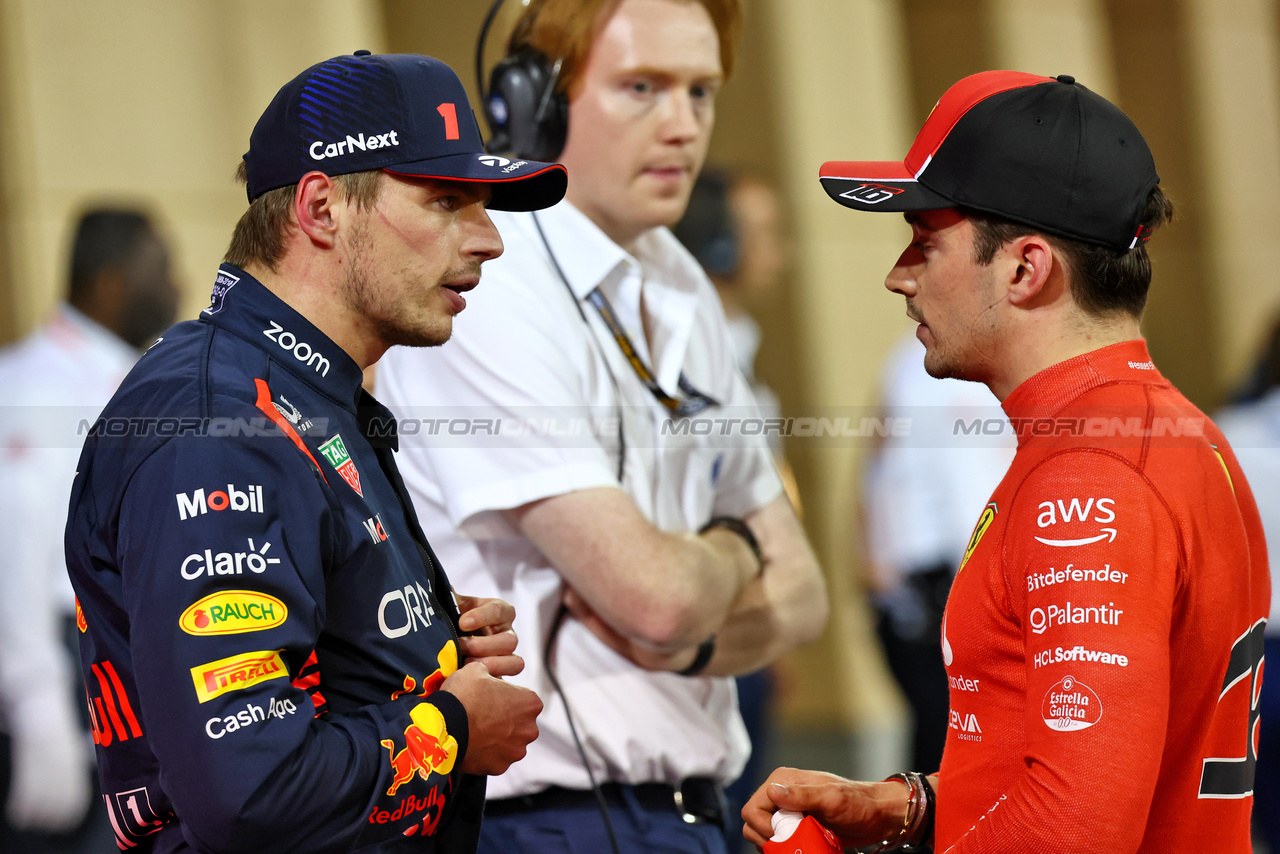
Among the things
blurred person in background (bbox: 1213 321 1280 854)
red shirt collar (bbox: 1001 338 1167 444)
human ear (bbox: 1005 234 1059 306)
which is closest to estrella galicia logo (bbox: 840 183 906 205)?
human ear (bbox: 1005 234 1059 306)

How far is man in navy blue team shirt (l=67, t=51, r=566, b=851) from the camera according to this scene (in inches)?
49.9

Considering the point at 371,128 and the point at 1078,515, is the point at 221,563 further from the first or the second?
the point at 1078,515

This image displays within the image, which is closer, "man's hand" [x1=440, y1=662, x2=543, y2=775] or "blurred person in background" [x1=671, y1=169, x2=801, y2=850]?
"man's hand" [x1=440, y1=662, x2=543, y2=775]

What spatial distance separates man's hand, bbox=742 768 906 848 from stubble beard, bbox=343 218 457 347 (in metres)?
0.76

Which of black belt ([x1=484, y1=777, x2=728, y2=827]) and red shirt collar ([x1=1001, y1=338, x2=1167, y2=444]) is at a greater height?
red shirt collar ([x1=1001, y1=338, x2=1167, y2=444])

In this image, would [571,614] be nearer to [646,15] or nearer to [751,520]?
[751,520]

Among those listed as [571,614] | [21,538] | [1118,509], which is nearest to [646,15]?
[571,614]

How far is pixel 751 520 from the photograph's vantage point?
2.38 m

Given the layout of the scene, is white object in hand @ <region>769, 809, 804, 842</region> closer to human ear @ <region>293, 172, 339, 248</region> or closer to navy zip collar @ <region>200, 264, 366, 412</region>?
navy zip collar @ <region>200, 264, 366, 412</region>

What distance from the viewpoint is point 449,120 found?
5.22ft

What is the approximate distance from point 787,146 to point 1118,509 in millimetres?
6534

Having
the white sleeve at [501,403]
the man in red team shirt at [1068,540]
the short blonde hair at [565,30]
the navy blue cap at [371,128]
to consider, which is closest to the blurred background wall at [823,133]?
the short blonde hair at [565,30]

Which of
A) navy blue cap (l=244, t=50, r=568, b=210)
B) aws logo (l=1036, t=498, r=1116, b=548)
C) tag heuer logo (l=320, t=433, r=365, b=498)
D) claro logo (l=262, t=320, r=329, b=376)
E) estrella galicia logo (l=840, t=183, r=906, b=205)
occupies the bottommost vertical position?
aws logo (l=1036, t=498, r=1116, b=548)

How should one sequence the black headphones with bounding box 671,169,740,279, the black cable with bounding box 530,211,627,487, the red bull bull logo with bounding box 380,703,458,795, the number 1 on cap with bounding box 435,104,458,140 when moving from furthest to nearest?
1. the black headphones with bounding box 671,169,740,279
2. the black cable with bounding box 530,211,627,487
3. the number 1 on cap with bounding box 435,104,458,140
4. the red bull bull logo with bounding box 380,703,458,795
